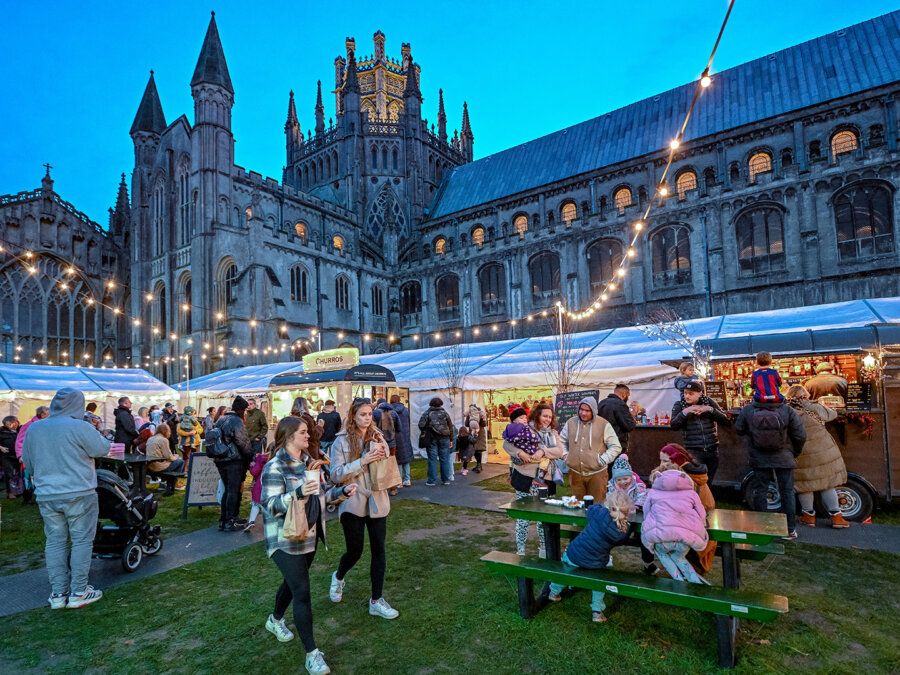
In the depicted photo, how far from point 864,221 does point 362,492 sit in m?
27.9

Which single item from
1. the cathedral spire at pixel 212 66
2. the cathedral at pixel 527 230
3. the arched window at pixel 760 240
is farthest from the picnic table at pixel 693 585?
the cathedral spire at pixel 212 66

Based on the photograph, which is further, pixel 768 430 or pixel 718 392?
pixel 718 392

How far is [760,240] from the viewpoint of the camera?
82.6ft

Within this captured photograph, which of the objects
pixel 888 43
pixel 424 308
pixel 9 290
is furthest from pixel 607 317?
pixel 9 290

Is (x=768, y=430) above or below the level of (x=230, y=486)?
above

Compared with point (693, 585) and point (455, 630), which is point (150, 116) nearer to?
point (455, 630)

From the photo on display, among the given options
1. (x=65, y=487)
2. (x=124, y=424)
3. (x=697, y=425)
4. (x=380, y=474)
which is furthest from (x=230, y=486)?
(x=697, y=425)

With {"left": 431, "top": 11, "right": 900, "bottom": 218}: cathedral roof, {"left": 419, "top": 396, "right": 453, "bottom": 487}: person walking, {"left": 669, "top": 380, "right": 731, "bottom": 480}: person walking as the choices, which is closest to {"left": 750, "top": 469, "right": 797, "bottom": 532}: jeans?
{"left": 669, "top": 380, "right": 731, "bottom": 480}: person walking

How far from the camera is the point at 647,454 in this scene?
8.29 metres

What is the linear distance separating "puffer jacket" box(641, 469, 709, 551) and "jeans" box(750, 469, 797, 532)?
2811 mm

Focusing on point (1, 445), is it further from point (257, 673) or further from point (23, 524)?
point (257, 673)

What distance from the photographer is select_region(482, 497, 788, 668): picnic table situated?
305 centimetres

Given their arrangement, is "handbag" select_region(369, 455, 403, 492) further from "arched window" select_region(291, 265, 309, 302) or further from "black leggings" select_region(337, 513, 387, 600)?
"arched window" select_region(291, 265, 309, 302)

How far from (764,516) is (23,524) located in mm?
10247
